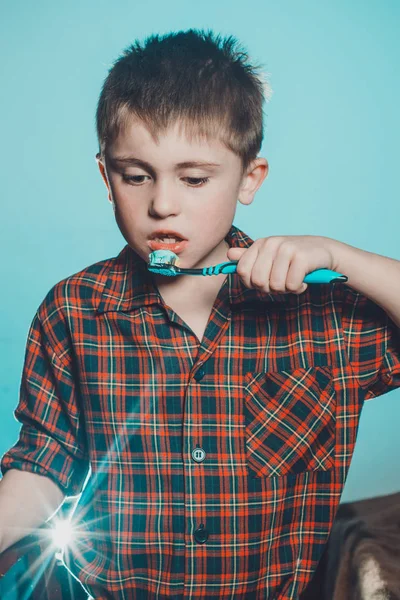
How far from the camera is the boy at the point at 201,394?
956mm

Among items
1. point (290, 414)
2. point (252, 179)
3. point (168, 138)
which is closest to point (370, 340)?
point (290, 414)

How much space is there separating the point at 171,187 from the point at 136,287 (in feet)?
0.69

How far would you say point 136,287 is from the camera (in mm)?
1038

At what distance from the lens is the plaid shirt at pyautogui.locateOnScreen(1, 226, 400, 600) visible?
97cm

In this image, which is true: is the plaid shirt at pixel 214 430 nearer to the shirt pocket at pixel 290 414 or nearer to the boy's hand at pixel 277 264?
the shirt pocket at pixel 290 414

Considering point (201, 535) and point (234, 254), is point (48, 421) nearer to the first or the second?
point (201, 535)

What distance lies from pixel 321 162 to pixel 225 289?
1.98ft

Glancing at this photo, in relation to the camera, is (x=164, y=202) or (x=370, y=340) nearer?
(x=164, y=202)

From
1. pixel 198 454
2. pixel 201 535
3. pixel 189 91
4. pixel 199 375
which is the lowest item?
pixel 201 535

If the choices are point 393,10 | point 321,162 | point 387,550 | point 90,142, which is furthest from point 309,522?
point 393,10

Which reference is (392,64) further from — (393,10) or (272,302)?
(272,302)

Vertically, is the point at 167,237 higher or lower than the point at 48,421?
higher

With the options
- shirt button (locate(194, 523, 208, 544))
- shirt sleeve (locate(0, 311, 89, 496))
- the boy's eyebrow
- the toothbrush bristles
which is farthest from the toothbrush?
shirt button (locate(194, 523, 208, 544))

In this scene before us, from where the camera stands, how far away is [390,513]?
1170 millimetres
